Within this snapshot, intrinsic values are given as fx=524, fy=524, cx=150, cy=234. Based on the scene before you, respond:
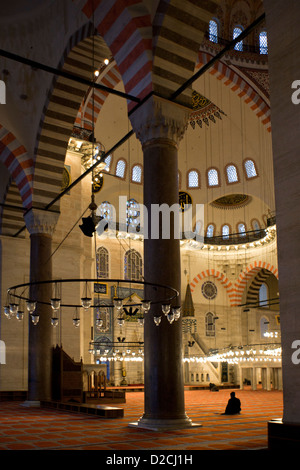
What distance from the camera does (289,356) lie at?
3189mm

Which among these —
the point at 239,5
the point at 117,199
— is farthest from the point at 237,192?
the point at 239,5

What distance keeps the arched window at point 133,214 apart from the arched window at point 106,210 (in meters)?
0.81

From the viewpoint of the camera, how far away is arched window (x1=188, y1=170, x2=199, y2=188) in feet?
71.7

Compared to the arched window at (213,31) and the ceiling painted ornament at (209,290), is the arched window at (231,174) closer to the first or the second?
the ceiling painted ornament at (209,290)

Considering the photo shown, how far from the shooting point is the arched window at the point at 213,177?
21719 millimetres

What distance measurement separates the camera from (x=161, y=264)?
5707 mm

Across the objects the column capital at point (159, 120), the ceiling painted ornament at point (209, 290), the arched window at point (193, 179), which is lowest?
the ceiling painted ornament at point (209, 290)

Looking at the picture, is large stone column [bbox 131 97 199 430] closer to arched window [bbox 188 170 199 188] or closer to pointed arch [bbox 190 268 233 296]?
arched window [bbox 188 170 199 188]

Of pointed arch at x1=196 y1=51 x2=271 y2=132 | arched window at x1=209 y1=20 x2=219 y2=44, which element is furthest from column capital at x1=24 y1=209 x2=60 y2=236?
arched window at x1=209 y1=20 x2=219 y2=44

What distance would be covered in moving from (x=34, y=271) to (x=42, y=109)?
2889mm

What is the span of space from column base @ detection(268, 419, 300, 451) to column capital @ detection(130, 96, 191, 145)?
3632 mm

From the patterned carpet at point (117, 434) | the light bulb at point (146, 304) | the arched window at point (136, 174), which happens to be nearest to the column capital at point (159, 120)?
the light bulb at point (146, 304)

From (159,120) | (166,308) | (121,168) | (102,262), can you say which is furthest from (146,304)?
(121,168)
